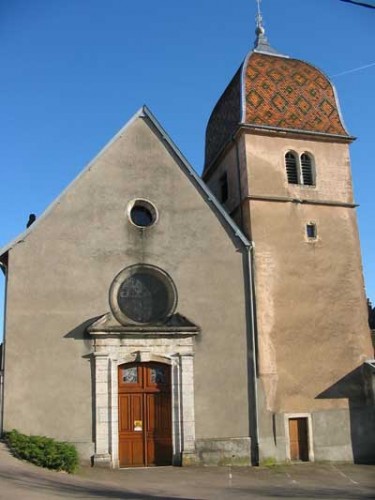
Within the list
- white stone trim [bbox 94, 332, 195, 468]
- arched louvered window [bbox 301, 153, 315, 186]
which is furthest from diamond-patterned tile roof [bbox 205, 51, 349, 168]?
white stone trim [bbox 94, 332, 195, 468]

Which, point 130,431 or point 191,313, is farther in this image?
point 191,313

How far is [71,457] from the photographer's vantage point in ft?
41.3

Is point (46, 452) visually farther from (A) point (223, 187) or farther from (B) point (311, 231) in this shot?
(A) point (223, 187)

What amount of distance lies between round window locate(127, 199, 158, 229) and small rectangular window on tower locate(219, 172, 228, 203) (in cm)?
376

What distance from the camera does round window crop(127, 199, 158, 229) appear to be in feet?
51.8

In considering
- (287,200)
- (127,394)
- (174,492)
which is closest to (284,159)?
(287,200)

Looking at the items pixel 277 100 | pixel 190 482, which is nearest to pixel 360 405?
pixel 190 482

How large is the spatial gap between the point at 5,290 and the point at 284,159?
890 cm

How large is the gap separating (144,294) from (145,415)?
308 cm

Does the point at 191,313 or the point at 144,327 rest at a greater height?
the point at 191,313

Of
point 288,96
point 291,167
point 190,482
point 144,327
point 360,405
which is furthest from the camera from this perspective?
point 288,96

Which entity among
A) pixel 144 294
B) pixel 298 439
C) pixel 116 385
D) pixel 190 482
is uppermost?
pixel 144 294

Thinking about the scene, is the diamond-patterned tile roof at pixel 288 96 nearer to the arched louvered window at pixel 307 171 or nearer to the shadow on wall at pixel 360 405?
the arched louvered window at pixel 307 171

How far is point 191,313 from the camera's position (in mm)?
15227
